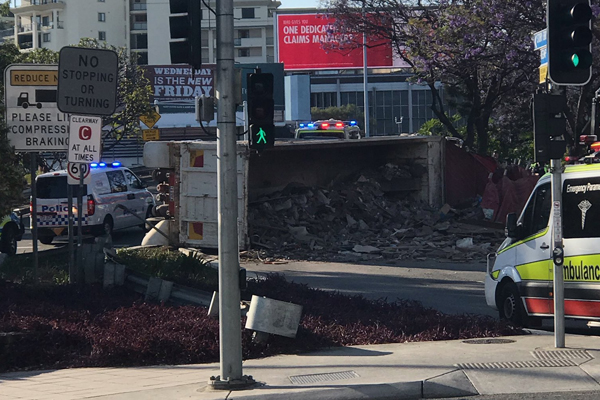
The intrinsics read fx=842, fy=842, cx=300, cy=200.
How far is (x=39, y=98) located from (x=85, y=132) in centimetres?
149

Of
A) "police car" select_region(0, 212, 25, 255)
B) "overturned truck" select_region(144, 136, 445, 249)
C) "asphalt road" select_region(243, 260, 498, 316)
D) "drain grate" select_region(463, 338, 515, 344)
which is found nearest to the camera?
"drain grate" select_region(463, 338, 515, 344)

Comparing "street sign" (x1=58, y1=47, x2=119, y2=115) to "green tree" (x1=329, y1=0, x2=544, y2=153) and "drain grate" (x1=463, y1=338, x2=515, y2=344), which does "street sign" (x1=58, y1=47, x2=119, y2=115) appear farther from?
"green tree" (x1=329, y1=0, x2=544, y2=153)

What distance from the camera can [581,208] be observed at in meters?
10.4

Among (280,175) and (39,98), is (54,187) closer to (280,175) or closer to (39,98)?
(280,175)

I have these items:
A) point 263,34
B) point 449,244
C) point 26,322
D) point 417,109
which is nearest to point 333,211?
point 449,244

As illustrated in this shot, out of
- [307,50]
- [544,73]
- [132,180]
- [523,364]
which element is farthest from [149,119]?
[523,364]

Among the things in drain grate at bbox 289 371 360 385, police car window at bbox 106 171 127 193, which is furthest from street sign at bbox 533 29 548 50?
police car window at bbox 106 171 127 193

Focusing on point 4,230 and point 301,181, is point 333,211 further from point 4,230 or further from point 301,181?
point 4,230

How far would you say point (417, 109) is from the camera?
3159 inches

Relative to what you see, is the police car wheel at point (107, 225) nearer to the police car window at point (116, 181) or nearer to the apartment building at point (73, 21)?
the police car window at point (116, 181)

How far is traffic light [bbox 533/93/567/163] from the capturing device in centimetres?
918

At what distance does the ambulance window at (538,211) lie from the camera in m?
11.1

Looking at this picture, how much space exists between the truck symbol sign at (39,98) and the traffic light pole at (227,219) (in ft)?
19.1

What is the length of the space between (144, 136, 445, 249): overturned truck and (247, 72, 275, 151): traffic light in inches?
441
